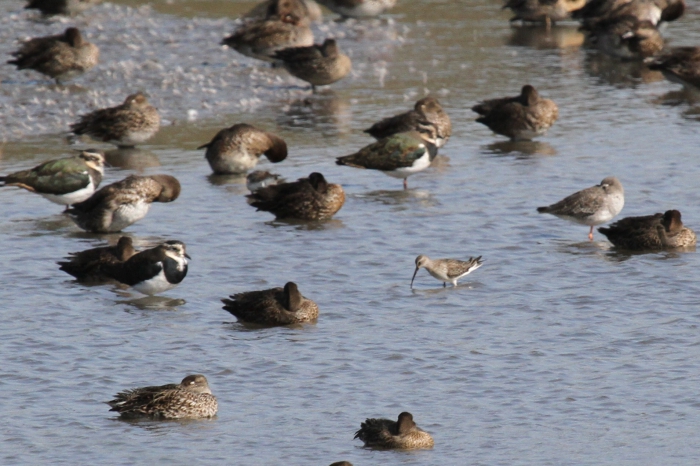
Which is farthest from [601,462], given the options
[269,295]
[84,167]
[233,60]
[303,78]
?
[233,60]

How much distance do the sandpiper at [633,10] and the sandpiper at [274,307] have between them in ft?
71.2

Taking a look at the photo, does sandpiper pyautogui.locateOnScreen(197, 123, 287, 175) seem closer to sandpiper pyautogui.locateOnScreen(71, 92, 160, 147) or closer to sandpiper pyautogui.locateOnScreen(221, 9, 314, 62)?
sandpiper pyautogui.locateOnScreen(71, 92, 160, 147)

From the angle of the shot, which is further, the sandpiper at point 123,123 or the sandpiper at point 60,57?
the sandpiper at point 60,57

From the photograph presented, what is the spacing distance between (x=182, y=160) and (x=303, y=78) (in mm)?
6606

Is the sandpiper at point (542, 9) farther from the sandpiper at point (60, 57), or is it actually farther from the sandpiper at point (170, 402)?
the sandpiper at point (170, 402)

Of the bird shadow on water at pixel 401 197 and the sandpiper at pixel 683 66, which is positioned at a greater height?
the sandpiper at pixel 683 66

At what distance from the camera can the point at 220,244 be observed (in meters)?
18.3

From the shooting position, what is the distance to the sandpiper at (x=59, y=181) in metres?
19.6

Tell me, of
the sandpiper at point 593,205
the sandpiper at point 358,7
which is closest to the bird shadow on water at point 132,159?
the sandpiper at point 593,205

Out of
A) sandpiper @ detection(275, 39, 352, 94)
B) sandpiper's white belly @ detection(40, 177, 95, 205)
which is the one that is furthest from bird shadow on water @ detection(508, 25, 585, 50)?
sandpiper's white belly @ detection(40, 177, 95, 205)

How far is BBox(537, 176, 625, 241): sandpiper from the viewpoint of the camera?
1823cm

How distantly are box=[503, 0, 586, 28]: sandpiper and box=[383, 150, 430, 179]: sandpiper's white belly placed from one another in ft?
55.4

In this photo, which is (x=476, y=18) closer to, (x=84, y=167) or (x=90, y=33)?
(x=90, y=33)

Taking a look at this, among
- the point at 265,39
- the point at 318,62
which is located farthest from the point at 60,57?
the point at 318,62
